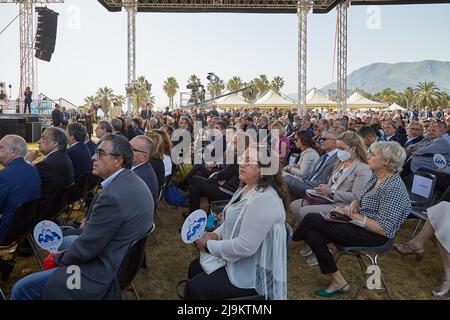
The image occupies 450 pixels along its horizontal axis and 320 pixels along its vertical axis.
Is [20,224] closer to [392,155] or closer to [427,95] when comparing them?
[392,155]

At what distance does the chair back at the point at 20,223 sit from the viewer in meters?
3.36

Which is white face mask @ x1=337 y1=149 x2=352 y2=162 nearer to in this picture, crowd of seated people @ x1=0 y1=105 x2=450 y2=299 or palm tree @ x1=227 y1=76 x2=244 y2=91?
crowd of seated people @ x1=0 y1=105 x2=450 y2=299

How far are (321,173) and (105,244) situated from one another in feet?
12.0

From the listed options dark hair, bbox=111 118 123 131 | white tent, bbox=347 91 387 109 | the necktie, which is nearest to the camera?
the necktie

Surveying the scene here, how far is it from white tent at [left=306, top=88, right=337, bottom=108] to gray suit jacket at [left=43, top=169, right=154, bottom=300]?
3408 cm

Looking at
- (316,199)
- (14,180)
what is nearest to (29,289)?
(14,180)

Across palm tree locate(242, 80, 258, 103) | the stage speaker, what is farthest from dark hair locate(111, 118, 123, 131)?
palm tree locate(242, 80, 258, 103)

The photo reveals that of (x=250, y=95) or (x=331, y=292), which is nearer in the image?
(x=331, y=292)

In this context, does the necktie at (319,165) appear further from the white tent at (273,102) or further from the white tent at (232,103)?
the white tent at (232,103)

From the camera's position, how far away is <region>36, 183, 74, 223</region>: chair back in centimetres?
392

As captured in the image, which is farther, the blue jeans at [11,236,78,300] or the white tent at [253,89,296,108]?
the white tent at [253,89,296,108]

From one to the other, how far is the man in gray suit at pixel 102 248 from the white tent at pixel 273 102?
3314cm

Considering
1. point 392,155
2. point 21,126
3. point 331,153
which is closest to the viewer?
point 392,155

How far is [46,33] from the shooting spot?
682 inches
